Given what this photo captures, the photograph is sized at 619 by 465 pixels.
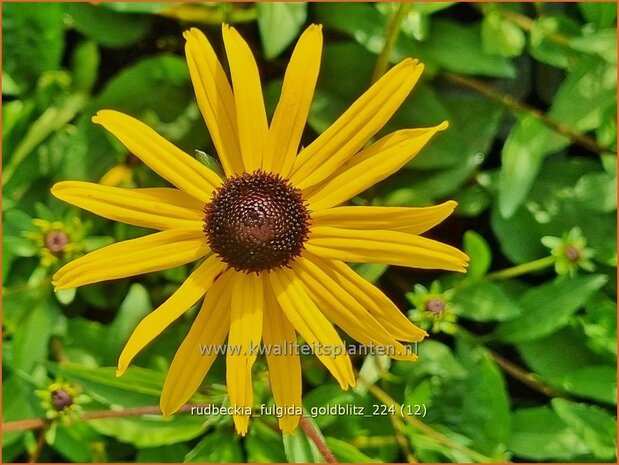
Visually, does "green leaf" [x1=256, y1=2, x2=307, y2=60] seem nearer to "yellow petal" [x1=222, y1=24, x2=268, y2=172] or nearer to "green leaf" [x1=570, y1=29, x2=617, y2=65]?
"yellow petal" [x1=222, y1=24, x2=268, y2=172]

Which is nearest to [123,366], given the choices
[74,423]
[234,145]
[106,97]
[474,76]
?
[234,145]

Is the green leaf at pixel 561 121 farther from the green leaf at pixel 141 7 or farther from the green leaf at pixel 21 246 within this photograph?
the green leaf at pixel 21 246

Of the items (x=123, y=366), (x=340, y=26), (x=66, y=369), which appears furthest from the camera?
(x=340, y=26)

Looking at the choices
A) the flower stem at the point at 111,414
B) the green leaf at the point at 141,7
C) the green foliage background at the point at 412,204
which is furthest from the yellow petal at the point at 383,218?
the green leaf at the point at 141,7

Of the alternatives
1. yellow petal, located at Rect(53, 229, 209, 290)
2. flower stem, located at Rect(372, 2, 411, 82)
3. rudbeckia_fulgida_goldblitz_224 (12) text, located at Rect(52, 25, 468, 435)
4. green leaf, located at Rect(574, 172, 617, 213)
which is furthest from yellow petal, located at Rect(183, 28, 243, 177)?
green leaf, located at Rect(574, 172, 617, 213)

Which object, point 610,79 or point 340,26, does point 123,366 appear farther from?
point 610,79

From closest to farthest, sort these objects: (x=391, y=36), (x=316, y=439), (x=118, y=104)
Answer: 1. (x=316, y=439)
2. (x=391, y=36)
3. (x=118, y=104)

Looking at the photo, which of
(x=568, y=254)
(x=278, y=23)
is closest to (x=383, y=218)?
(x=568, y=254)

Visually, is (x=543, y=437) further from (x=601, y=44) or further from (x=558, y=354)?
(x=601, y=44)
